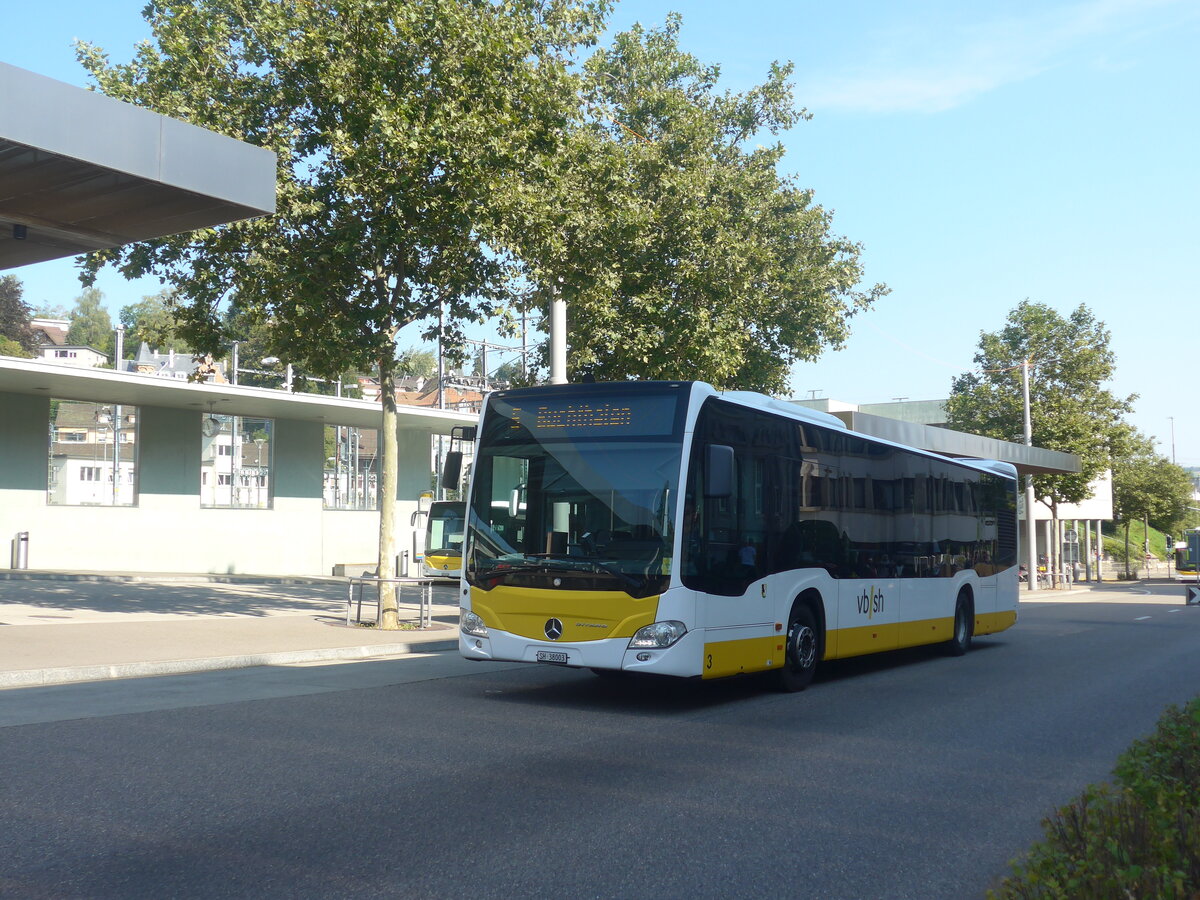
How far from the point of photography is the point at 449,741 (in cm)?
888

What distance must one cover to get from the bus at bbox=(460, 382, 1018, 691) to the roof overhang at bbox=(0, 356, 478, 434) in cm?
1730

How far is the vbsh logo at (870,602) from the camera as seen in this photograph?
14.1m

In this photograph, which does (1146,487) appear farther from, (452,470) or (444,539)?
(452,470)

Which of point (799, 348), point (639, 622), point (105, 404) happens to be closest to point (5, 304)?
point (105, 404)

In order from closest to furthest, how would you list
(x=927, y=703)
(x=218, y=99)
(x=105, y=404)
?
1. (x=927, y=703)
2. (x=218, y=99)
3. (x=105, y=404)

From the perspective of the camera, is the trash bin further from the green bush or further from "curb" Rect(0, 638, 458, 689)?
the green bush

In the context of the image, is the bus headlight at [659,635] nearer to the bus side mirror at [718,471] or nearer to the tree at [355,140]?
the bus side mirror at [718,471]

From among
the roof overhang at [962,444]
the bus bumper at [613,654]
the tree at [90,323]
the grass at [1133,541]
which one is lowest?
the bus bumper at [613,654]

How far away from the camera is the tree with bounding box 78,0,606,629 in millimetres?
16406

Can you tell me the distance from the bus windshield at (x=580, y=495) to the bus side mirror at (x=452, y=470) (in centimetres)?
42

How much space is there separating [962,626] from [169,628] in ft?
39.5

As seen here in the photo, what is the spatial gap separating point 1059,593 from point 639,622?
129 ft

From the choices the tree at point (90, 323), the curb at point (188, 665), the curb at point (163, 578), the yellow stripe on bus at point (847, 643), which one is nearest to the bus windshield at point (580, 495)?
the yellow stripe on bus at point (847, 643)

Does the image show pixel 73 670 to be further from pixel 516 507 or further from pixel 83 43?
→ pixel 83 43
